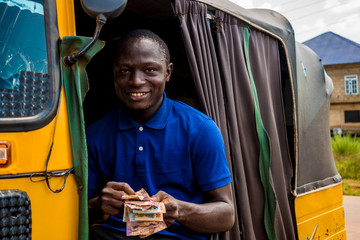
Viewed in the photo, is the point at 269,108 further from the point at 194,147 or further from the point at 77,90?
the point at 77,90

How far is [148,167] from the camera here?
76.4 inches

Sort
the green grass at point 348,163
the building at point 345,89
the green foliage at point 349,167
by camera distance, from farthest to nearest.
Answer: the building at point 345,89 < the green foliage at point 349,167 < the green grass at point 348,163

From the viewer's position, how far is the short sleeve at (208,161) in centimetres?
196

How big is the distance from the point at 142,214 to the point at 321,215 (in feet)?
7.28

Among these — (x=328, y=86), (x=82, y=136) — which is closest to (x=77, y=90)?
(x=82, y=136)

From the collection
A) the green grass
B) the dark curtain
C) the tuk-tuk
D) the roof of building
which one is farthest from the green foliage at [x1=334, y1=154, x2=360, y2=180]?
the roof of building

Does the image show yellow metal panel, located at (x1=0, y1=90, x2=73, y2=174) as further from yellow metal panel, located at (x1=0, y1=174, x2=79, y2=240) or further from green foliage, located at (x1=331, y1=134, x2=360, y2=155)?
green foliage, located at (x1=331, y1=134, x2=360, y2=155)

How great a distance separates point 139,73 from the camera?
2027 millimetres

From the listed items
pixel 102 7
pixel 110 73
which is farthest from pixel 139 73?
pixel 110 73

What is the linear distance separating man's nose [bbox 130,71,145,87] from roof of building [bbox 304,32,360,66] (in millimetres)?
28612

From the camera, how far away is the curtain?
162cm

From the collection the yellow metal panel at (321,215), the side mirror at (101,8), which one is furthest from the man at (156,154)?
the yellow metal panel at (321,215)

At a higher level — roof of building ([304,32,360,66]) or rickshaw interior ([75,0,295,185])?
roof of building ([304,32,360,66])

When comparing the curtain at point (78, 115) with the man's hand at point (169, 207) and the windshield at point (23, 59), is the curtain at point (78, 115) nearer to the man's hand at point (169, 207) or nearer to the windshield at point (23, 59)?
the windshield at point (23, 59)
